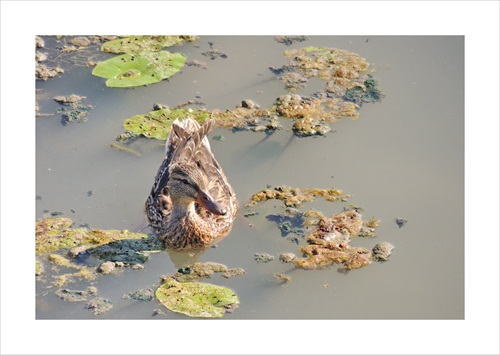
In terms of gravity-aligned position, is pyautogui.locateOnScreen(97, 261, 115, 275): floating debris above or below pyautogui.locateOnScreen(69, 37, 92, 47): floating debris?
below

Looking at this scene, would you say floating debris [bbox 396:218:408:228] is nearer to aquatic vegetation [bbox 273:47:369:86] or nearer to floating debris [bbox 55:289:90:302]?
aquatic vegetation [bbox 273:47:369:86]

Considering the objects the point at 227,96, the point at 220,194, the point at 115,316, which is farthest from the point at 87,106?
the point at 115,316

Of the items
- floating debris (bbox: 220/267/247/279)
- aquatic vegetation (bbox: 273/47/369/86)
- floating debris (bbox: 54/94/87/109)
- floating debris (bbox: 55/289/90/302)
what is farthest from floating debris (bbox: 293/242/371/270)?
floating debris (bbox: 54/94/87/109)

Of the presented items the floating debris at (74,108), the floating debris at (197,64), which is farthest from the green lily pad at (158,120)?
the floating debris at (197,64)

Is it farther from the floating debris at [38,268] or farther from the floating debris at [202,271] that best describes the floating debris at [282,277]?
the floating debris at [38,268]

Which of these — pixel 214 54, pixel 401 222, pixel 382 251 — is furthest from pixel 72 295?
pixel 214 54

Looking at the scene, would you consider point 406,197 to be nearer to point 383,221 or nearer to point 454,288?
point 383,221

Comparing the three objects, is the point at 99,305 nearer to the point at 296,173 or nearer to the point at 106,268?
the point at 106,268
